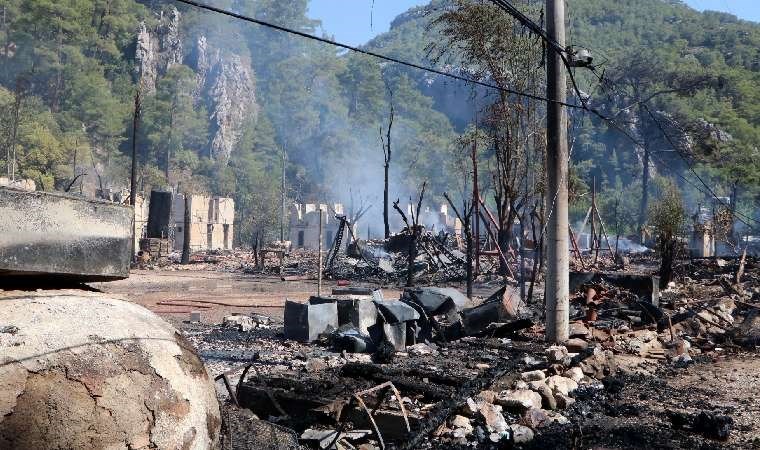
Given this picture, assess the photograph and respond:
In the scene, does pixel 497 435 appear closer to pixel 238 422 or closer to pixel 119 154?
pixel 238 422

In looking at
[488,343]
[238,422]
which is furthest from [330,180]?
[238,422]

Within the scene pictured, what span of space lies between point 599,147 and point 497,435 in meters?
99.2

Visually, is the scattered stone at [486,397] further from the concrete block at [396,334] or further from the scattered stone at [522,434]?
the concrete block at [396,334]

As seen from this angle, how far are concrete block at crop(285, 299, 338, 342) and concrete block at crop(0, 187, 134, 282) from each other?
295 inches

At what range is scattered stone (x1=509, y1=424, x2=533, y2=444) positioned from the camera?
6.70m

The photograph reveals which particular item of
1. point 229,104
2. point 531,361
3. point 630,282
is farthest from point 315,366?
point 229,104

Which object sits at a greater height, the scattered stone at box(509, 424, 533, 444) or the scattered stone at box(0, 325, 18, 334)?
the scattered stone at box(0, 325, 18, 334)

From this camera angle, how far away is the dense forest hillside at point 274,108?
6456 cm

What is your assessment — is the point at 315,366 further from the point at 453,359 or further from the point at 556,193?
the point at 556,193

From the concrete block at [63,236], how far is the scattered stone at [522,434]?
3.96 m

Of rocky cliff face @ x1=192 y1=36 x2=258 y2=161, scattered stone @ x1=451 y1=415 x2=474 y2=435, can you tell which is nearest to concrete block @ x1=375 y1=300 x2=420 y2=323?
scattered stone @ x1=451 y1=415 x2=474 y2=435

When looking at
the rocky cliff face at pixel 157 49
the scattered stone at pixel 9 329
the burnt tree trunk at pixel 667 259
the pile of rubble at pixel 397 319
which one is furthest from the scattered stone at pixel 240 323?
the rocky cliff face at pixel 157 49

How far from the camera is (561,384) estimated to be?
8.79 m

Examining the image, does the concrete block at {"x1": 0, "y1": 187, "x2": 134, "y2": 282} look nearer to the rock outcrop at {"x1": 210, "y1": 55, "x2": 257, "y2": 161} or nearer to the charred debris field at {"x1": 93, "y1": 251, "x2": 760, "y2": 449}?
the charred debris field at {"x1": 93, "y1": 251, "x2": 760, "y2": 449}
